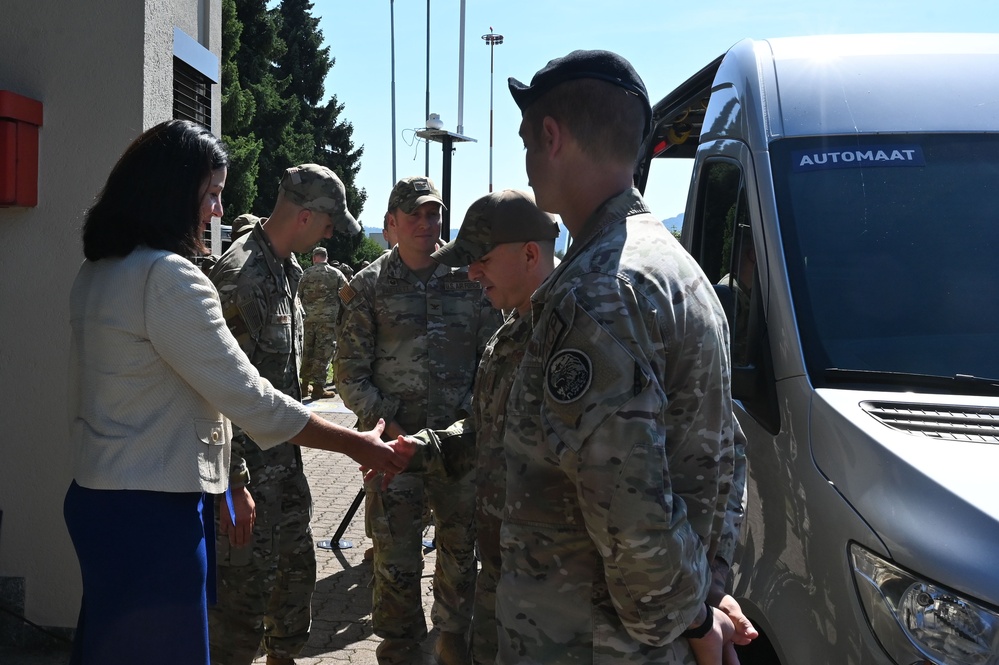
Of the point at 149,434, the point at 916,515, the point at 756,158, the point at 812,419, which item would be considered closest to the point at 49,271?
the point at 149,434

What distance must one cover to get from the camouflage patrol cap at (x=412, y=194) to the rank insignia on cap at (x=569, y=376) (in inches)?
124

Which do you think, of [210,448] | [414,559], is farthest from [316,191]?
[414,559]

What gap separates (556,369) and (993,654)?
1.16m

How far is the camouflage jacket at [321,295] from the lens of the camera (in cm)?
1502

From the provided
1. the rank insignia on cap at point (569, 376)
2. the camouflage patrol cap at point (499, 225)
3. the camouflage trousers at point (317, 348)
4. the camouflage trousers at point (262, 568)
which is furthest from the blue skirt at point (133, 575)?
the camouflage trousers at point (317, 348)

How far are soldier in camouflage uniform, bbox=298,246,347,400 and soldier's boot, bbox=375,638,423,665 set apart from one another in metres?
10.1

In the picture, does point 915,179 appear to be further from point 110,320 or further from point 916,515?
point 110,320

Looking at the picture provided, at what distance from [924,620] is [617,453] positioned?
92cm

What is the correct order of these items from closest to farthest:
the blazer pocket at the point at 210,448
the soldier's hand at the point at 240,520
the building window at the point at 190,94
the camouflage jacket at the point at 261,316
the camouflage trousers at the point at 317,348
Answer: the blazer pocket at the point at 210,448
the soldier's hand at the point at 240,520
the camouflage jacket at the point at 261,316
the building window at the point at 190,94
the camouflage trousers at the point at 317,348

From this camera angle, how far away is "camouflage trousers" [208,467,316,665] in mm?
3916

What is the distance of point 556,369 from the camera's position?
182 centimetres

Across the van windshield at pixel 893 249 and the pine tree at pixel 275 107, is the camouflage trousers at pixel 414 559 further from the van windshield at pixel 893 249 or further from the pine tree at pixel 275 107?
the pine tree at pixel 275 107

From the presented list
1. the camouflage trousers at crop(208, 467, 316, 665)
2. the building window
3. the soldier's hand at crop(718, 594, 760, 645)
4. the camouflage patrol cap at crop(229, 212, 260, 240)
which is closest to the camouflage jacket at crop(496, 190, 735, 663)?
the soldier's hand at crop(718, 594, 760, 645)

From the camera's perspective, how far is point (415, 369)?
483 cm
